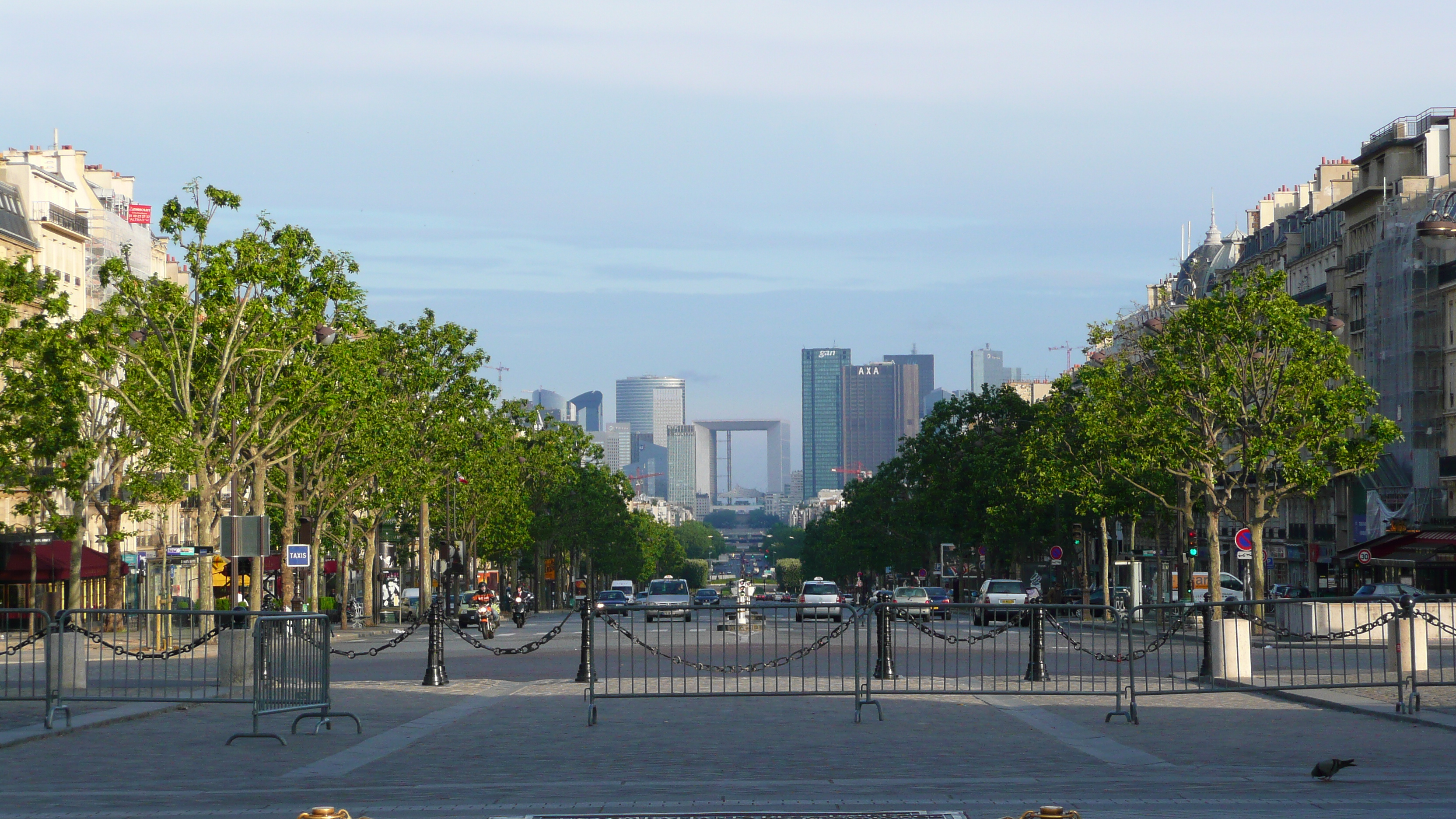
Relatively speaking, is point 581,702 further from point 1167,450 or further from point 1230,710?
point 1167,450

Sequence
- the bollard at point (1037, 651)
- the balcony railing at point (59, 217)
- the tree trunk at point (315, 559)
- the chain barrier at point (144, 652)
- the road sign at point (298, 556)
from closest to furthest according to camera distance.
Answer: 1. the chain barrier at point (144, 652)
2. the bollard at point (1037, 651)
3. the road sign at point (298, 556)
4. the tree trunk at point (315, 559)
5. the balcony railing at point (59, 217)

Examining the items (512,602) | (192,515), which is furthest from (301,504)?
(192,515)

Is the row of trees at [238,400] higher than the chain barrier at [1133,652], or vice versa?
the row of trees at [238,400]

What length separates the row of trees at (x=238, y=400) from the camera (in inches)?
1585

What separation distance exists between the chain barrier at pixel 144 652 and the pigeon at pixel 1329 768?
12.1 metres

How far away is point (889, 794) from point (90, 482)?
67183 millimetres

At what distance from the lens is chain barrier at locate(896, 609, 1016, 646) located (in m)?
21.2

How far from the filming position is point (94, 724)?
18797 mm

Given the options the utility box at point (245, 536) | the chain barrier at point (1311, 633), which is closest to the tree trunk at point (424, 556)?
the utility box at point (245, 536)

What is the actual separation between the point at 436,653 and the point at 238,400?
18.1 metres

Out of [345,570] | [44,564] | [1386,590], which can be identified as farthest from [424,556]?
[1386,590]

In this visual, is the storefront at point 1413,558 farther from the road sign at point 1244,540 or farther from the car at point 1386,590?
the road sign at point 1244,540

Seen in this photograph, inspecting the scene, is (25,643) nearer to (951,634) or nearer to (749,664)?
(749,664)

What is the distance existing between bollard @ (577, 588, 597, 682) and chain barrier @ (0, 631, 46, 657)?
6.03 metres
